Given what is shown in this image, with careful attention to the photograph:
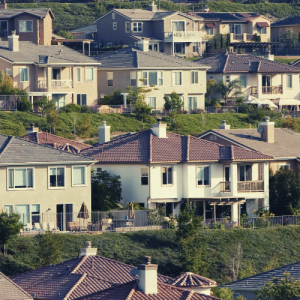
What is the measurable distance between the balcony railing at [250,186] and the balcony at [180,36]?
49713 millimetres

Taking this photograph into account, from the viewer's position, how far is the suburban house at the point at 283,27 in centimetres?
12538

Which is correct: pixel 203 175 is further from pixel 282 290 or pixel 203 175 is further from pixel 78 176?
pixel 282 290

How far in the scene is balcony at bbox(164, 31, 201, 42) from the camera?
111m

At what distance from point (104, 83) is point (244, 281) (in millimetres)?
49274

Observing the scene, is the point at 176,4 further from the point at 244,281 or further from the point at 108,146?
the point at 244,281

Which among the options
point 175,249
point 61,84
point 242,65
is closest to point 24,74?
point 61,84

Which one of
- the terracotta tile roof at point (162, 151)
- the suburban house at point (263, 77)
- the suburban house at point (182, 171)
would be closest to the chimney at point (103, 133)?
the terracotta tile roof at point (162, 151)

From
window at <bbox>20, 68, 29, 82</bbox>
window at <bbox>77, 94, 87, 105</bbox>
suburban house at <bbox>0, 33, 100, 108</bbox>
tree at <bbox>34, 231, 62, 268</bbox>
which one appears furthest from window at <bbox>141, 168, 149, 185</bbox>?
window at <bbox>77, 94, 87, 105</bbox>

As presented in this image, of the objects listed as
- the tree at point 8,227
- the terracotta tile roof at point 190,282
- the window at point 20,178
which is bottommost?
the terracotta tile roof at point 190,282

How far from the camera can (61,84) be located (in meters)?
85.4

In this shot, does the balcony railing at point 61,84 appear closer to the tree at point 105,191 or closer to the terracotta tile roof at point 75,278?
the tree at point 105,191

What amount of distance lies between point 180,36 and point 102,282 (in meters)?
73.7

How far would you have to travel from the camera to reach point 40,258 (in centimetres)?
4866

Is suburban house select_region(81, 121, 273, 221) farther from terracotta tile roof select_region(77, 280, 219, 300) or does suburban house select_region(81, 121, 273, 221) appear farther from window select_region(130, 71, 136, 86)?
window select_region(130, 71, 136, 86)
